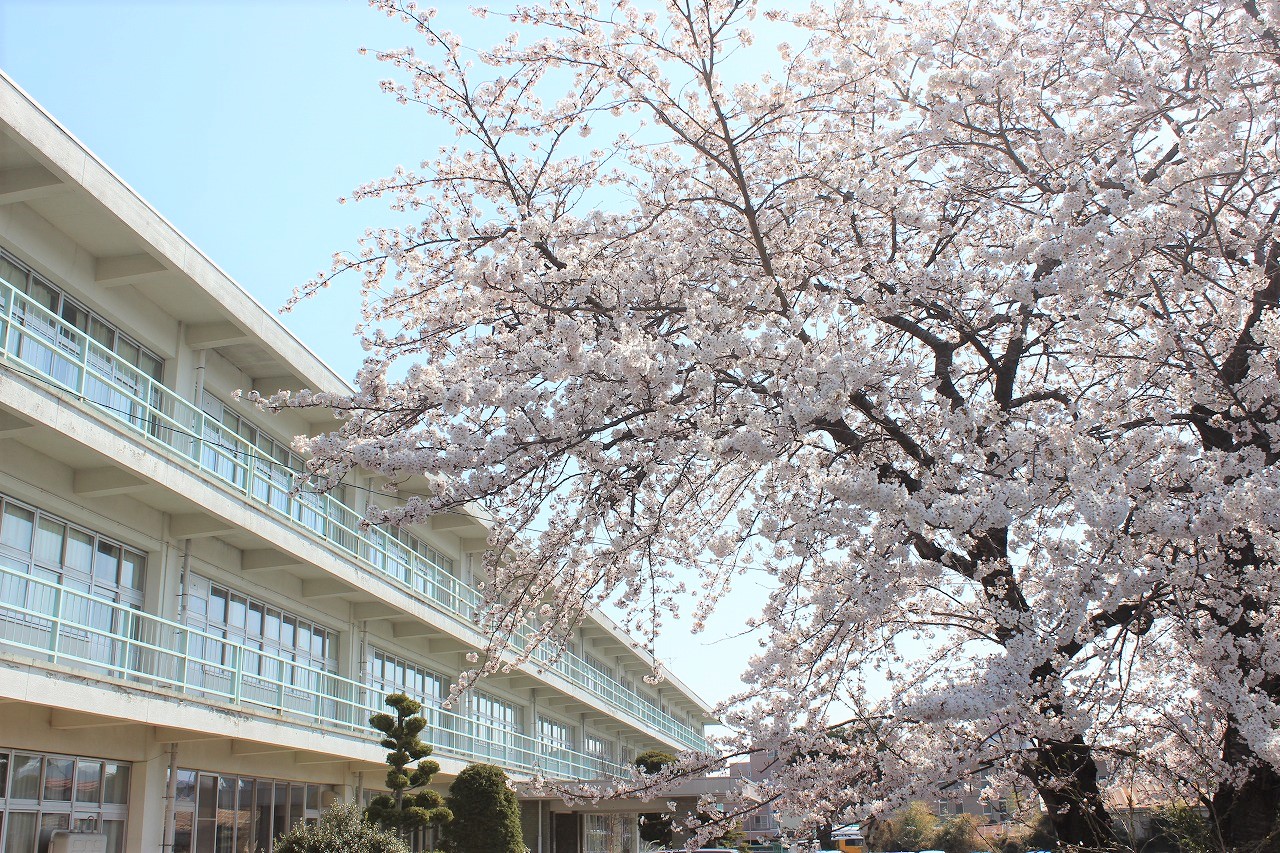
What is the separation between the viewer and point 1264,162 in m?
6.84

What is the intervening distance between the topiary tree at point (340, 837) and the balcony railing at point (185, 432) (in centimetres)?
324

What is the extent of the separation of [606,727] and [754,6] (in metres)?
36.2

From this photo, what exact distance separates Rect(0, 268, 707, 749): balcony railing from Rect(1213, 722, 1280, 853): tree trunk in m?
3.56

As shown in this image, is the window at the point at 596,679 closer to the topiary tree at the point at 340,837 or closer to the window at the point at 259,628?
the window at the point at 259,628

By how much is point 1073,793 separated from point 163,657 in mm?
10584

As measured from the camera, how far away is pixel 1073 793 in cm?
649

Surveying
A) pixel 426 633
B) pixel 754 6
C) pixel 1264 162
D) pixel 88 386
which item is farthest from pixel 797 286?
pixel 426 633

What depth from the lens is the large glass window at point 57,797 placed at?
10909 mm

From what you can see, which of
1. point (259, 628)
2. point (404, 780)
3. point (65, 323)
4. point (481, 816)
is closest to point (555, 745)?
point (481, 816)

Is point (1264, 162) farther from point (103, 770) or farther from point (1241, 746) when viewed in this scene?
point (103, 770)

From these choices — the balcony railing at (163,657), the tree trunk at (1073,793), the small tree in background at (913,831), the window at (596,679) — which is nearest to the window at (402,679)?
the balcony railing at (163,657)

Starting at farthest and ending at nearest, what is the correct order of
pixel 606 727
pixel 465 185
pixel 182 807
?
pixel 606 727, pixel 182 807, pixel 465 185

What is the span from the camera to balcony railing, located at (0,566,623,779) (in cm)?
1088

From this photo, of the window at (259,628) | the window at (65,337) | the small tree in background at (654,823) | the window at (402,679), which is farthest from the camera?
the small tree in background at (654,823)
